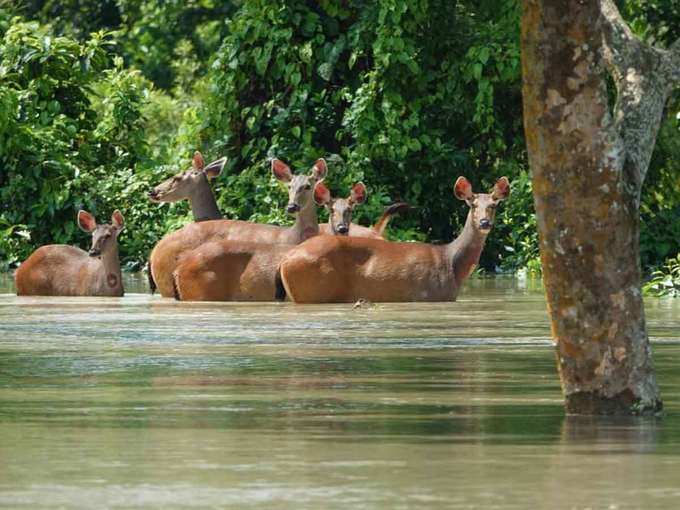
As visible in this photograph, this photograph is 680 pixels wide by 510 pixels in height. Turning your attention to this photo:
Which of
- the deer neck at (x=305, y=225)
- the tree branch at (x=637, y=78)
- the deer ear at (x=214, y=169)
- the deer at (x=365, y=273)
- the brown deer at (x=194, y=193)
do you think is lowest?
the deer at (x=365, y=273)

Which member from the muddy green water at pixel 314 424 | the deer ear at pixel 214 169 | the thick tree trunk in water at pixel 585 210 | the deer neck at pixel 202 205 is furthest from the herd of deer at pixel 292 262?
the thick tree trunk in water at pixel 585 210

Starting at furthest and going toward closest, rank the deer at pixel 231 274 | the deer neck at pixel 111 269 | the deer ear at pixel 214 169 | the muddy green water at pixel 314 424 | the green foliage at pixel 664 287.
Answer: the deer ear at pixel 214 169
the deer neck at pixel 111 269
the green foliage at pixel 664 287
the deer at pixel 231 274
the muddy green water at pixel 314 424

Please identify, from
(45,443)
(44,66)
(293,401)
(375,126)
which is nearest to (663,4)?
(375,126)

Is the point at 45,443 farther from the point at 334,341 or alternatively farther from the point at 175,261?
the point at 175,261

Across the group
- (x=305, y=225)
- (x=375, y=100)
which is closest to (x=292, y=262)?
(x=305, y=225)

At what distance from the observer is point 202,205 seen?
22.0 m

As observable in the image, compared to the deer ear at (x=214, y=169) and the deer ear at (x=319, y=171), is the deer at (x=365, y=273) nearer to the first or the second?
the deer ear at (x=319, y=171)

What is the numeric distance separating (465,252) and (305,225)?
6.96ft

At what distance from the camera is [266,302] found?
17.9m

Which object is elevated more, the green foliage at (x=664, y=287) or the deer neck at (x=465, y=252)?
the deer neck at (x=465, y=252)

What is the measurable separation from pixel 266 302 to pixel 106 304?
4.22 ft

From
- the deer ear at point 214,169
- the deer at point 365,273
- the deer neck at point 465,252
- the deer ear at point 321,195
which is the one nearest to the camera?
the deer at point 365,273

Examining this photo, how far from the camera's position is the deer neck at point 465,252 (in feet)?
58.5

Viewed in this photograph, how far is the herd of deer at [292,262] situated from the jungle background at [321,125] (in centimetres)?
447
